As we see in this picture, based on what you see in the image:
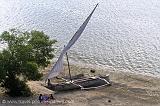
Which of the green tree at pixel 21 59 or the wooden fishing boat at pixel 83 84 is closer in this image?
the green tree at pixel 21 59

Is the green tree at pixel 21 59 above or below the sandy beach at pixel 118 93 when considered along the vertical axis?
above

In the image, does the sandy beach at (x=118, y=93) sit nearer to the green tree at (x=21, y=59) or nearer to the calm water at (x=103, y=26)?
the green tree at (x=21, y=59)

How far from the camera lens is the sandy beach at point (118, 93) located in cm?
3728

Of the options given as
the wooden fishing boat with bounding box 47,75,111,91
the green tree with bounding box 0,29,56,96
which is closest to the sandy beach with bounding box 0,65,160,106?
the wooden fishing boat with bounding box 47,75,111,91

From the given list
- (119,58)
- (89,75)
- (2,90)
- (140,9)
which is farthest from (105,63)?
(140,9)

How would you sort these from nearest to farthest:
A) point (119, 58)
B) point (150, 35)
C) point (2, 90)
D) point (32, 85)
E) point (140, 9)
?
point (2, 90), point (32, 85), point (119, 58), point (150, 35), point (140, 9)

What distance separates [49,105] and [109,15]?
4410 centimetres

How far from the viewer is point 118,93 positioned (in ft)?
134

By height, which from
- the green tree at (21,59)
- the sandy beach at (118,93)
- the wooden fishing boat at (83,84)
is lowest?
the sandy beach at (118,93)

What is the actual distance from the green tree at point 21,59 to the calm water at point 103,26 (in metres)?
15.0

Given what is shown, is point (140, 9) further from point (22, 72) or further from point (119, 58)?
point (22, 72)

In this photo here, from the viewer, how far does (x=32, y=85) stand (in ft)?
134

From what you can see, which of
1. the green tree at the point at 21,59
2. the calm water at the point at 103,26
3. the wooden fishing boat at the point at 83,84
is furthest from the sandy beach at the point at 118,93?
the calm water at the point at 103,26

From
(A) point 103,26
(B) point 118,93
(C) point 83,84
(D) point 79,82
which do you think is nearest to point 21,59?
(D) point 79,82
